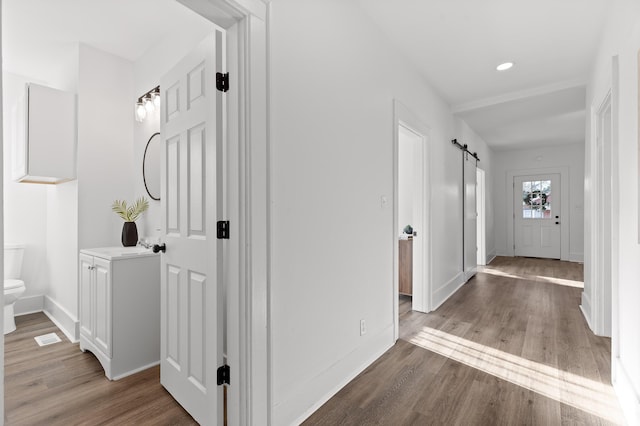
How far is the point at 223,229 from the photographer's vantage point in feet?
5.32

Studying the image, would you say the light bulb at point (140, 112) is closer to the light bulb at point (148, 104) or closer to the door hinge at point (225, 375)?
the light bulb at point (148, 104)

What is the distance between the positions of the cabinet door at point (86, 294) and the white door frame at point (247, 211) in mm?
1548

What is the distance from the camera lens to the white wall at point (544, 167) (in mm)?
7270

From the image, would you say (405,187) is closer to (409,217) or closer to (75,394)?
(409,217)

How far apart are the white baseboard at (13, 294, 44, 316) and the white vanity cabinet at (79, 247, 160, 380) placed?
1.70 m

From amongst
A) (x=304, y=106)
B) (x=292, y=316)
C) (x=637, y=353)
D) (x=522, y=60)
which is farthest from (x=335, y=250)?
(x=522, y=60)

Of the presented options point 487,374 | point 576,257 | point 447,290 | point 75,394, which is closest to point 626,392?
point 487,374

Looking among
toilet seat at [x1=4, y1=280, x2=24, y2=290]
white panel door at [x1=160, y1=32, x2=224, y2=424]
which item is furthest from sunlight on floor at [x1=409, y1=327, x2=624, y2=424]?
toilet seat at [x1=4, y1=280, x2=24, y2=290]

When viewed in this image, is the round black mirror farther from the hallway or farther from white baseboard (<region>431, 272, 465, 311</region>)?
white baseboard (<region>431, 272, 465, 311</region>)

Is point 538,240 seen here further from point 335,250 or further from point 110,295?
point 110,295

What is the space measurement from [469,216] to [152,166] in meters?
4.66

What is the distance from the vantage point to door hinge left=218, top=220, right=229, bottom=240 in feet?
5.31

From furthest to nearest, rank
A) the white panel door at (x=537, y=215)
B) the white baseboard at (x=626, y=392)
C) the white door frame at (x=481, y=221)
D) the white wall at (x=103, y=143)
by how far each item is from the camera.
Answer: the white panel door at (x=537, y=215), the white door frame at (x=481, y=221), the white wall at (x=103, y=143), the white baseboard at (x=626, y=392)

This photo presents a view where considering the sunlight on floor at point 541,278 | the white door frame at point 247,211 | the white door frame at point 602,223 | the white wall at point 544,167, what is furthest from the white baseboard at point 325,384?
the white wall at point 544,167
